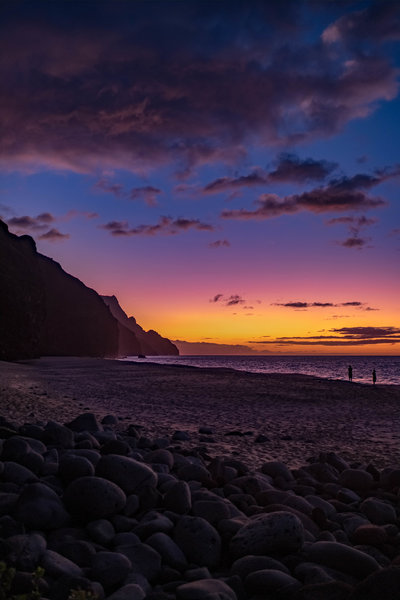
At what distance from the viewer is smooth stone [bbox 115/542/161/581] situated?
3557 mm

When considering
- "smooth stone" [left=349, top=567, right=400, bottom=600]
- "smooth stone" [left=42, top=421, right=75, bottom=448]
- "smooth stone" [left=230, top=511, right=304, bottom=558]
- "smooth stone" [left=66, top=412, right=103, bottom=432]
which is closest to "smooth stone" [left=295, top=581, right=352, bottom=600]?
"smooth stone" [left=349, top=567, right=400, bottom=600]

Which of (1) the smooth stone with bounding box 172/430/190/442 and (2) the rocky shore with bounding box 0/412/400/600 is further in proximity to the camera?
(1) the smooth stone with bounding box 172/430/190/442

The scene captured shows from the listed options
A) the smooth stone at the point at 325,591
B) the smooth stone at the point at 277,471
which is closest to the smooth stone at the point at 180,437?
the smooth stone at the point at 277,471

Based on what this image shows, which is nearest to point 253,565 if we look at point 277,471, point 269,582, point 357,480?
point 269,582

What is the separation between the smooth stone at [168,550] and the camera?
3.75 meters

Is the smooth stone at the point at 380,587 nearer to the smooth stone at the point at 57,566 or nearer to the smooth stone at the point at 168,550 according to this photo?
the smooth stone at the point at 168,550

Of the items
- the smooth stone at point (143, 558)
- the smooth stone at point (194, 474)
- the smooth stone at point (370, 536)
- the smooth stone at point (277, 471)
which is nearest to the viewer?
the smooth stone at point (143, 558)

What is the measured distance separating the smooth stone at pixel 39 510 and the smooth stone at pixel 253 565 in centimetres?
161

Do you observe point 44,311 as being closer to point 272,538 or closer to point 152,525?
point 152,525

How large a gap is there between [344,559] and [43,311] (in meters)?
59.8

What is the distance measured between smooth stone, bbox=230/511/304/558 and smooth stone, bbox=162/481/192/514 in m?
0.75

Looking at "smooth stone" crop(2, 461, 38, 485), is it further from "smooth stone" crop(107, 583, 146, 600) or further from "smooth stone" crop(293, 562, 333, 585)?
"smooth stone" crop(293, 562, 333, 585)

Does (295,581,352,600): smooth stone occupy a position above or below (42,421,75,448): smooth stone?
below

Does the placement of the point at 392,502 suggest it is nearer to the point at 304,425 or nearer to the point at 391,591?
the point at 391,591
